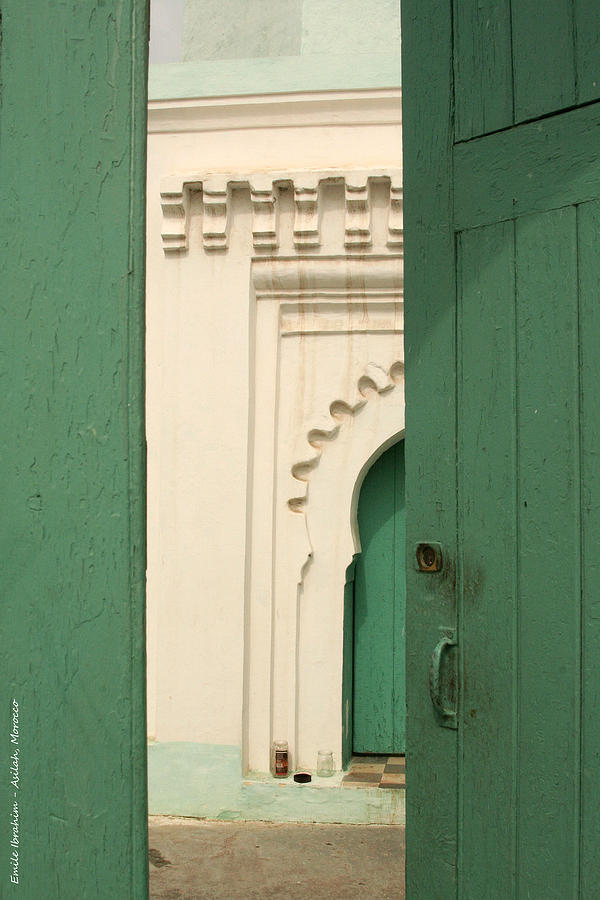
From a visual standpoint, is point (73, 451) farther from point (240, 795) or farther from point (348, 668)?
point (348, 668)

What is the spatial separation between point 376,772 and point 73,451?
4.16 meters

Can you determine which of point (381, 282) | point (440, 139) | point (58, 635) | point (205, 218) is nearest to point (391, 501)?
point (381, 282)

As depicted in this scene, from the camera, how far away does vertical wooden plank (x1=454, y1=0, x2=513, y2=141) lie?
182cm

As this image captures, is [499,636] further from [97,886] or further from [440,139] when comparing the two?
[440,139]

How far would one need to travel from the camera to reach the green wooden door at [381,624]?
5.45m

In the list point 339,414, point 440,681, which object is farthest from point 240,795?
point 440,681

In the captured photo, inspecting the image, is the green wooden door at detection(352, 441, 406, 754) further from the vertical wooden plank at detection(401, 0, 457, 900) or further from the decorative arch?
the vertical wooden plank at detection(401, 0, 457, 900)

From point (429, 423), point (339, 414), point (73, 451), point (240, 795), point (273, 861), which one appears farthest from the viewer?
point (339, 414)

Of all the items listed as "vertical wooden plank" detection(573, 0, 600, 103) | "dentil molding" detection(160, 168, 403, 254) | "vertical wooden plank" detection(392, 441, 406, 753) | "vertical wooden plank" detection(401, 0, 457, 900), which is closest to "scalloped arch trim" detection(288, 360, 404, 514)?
"vertical wooden plank" detection(392, 441, 406, 753)

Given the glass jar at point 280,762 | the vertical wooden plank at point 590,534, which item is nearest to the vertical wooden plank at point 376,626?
the glass jar at point 280,762

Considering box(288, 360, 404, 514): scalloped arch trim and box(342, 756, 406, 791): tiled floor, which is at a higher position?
box(288, 360, 404, 514): scalloped arch trim

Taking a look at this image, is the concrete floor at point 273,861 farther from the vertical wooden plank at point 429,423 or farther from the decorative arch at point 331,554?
the vertical wooden plank at point 429,423

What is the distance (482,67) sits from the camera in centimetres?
185

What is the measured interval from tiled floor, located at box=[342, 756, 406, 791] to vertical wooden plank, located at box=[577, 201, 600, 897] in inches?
133
